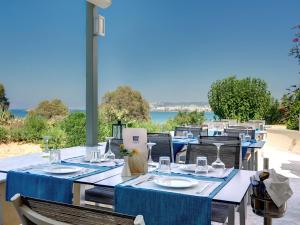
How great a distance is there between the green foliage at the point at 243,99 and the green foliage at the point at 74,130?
6142mm

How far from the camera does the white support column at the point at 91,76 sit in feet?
14.3

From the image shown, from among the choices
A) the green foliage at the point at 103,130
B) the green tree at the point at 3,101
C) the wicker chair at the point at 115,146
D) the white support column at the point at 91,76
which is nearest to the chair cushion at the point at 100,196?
the wicker chair at the point at 115,146

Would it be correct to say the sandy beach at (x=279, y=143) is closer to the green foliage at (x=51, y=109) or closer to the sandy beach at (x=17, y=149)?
the sandy beach at (x=17, y=149)

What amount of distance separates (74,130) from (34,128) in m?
0.71

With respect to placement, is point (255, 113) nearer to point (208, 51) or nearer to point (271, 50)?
point (271, 50)

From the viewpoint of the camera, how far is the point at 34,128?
185 inches

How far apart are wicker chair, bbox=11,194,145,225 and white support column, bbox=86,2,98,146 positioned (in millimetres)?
3349

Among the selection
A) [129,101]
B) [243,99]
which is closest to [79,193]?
[243,99]

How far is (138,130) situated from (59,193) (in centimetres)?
65

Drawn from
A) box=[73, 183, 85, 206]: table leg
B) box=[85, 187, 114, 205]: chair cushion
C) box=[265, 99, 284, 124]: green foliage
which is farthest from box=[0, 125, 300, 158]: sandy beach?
box=[85, 187, 114, 205]: chair cushion

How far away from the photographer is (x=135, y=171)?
2.14 metres

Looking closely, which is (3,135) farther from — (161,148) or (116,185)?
(116,185)

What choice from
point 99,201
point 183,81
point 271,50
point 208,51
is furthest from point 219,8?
point 99,201

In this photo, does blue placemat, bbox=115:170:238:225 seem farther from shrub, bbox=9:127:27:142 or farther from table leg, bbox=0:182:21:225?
shrub, bbox=9:127:27:142
